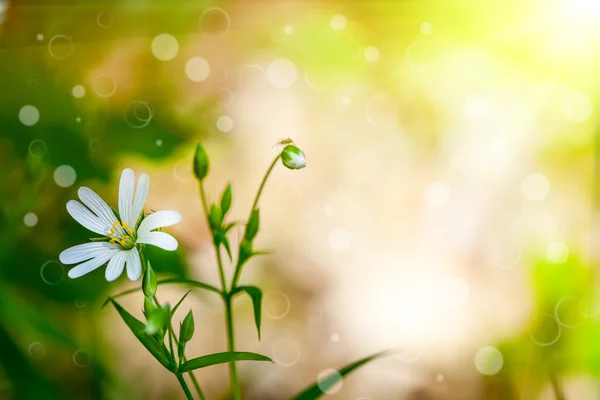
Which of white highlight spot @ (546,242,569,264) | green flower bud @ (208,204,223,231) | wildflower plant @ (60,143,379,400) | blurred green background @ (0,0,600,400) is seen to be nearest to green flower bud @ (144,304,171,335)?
wildflower plant @ (60,143,379,400)

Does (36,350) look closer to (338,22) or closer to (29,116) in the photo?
(29,116)

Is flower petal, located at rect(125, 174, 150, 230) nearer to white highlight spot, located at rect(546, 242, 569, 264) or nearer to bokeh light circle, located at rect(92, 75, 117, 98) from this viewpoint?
bokeh light circle, located at rect(92, 75, 117, 98)

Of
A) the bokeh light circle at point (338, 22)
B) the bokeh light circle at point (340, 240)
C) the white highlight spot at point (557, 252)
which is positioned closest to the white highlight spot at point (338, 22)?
the bokeh light circle at point (338, 22)

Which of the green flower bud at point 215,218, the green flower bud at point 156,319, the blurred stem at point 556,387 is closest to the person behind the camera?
the green flower bud at point 156,319

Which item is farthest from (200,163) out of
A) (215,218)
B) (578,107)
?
(578,107)

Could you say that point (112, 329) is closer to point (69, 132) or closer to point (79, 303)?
point (79, 303)

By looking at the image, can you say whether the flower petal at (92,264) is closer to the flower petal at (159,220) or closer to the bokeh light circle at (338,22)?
the flower petal at (159,220)
